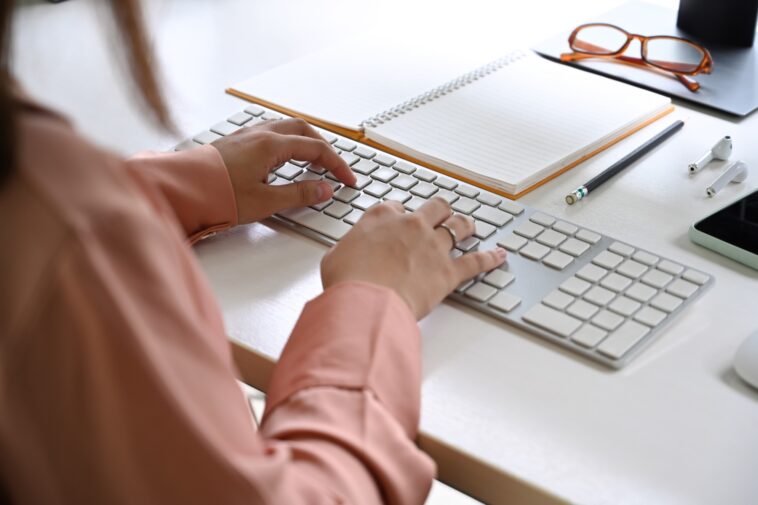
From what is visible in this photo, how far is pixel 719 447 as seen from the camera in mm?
689

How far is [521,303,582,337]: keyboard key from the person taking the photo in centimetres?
78

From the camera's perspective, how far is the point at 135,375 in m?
0.46

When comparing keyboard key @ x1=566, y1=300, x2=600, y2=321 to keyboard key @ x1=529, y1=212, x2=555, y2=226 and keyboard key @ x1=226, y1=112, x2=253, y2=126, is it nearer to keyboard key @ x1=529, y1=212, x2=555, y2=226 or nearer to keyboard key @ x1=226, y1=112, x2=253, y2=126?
keyboard key @ x1=529, y1=212, x2=555, y2=226

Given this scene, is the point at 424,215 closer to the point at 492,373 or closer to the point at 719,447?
the point at 492,373

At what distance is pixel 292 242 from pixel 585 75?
1.66 feet

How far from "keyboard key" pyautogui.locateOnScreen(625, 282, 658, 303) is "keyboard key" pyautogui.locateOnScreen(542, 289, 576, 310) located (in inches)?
1.9

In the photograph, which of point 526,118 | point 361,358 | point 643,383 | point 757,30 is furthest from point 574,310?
point 757,30

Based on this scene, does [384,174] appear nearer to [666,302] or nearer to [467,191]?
[467,191]

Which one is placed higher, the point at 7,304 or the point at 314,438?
the point at 7,304

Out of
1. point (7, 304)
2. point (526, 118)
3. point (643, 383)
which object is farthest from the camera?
point (526, 118)

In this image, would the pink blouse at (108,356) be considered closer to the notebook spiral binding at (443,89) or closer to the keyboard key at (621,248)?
the keyboard key at (621,248)

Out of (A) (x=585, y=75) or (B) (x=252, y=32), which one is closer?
(A) (x=585, y=75)

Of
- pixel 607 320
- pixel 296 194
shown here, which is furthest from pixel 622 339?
pixel 296 194

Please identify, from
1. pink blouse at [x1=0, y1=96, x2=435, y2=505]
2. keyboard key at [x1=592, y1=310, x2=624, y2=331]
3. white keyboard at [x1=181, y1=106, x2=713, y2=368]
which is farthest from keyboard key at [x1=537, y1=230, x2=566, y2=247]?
pink blouse at [x1=0, y1=96, x2=435, y2=505]
